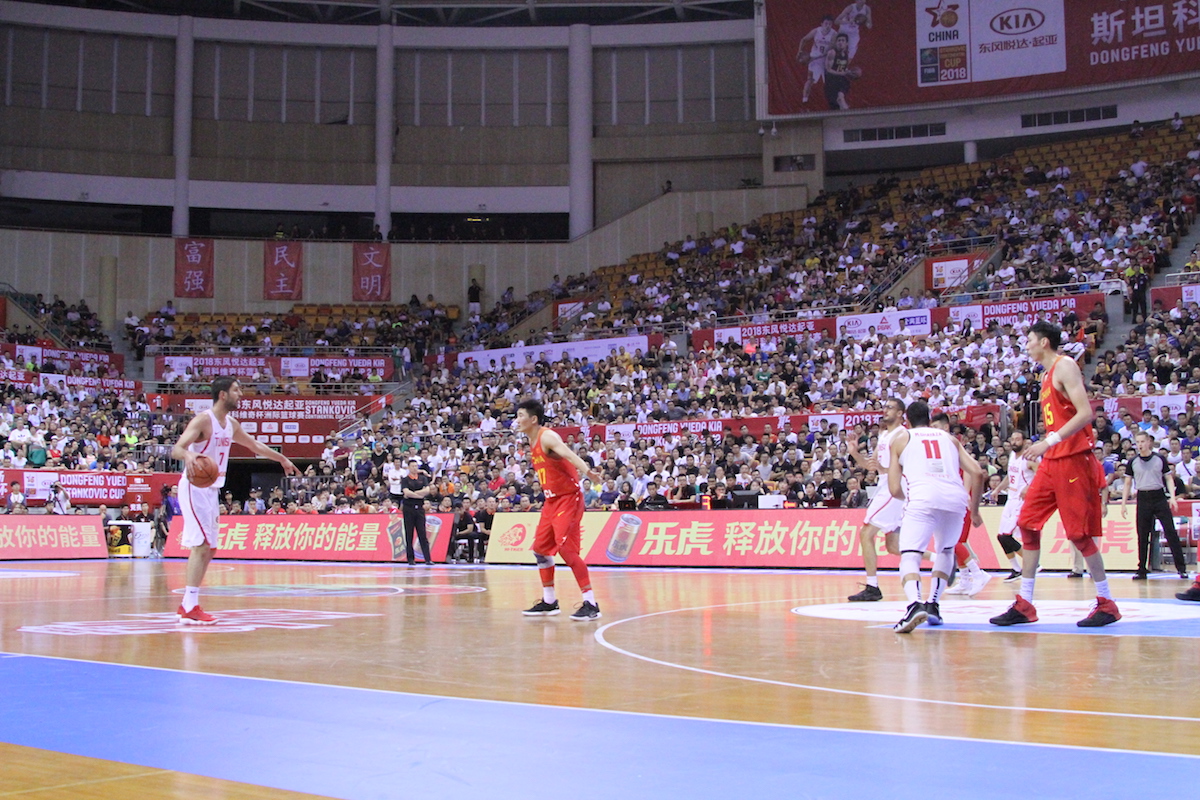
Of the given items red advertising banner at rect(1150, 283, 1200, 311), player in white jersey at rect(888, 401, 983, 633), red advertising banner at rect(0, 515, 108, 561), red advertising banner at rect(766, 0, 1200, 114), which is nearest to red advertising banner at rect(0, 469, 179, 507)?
red advertising banner at rect(0, 515, 108, 561)

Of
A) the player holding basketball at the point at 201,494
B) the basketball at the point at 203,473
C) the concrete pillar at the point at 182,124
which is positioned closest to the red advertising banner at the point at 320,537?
the player holding basketball at the point at 201,494

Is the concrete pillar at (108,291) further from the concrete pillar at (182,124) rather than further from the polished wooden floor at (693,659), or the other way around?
the polished wooden floor at (693,659)

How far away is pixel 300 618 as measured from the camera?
11.0m

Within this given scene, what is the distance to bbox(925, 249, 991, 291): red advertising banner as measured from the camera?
3453 centimetres

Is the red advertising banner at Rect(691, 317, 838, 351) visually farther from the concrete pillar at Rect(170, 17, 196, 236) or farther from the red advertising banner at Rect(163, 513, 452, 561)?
the concrete pillar at Rect(170, 17, 196, 236)

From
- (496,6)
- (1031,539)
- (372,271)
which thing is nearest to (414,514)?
(1031,539)

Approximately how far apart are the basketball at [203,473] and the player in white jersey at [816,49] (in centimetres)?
3775

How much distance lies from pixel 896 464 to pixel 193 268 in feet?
139

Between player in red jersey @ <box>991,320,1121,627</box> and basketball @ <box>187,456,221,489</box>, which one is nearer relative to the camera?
player in red jersey @ <box>991,320,1121,627</box>

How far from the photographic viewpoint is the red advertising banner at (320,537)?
1001 inches

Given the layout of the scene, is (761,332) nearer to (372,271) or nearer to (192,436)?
(372,271)

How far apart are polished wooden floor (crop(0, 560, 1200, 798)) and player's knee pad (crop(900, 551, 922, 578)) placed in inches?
18.3

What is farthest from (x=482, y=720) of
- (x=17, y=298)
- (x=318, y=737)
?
(x=17, y=298)

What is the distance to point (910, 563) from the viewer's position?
30.4 feet
